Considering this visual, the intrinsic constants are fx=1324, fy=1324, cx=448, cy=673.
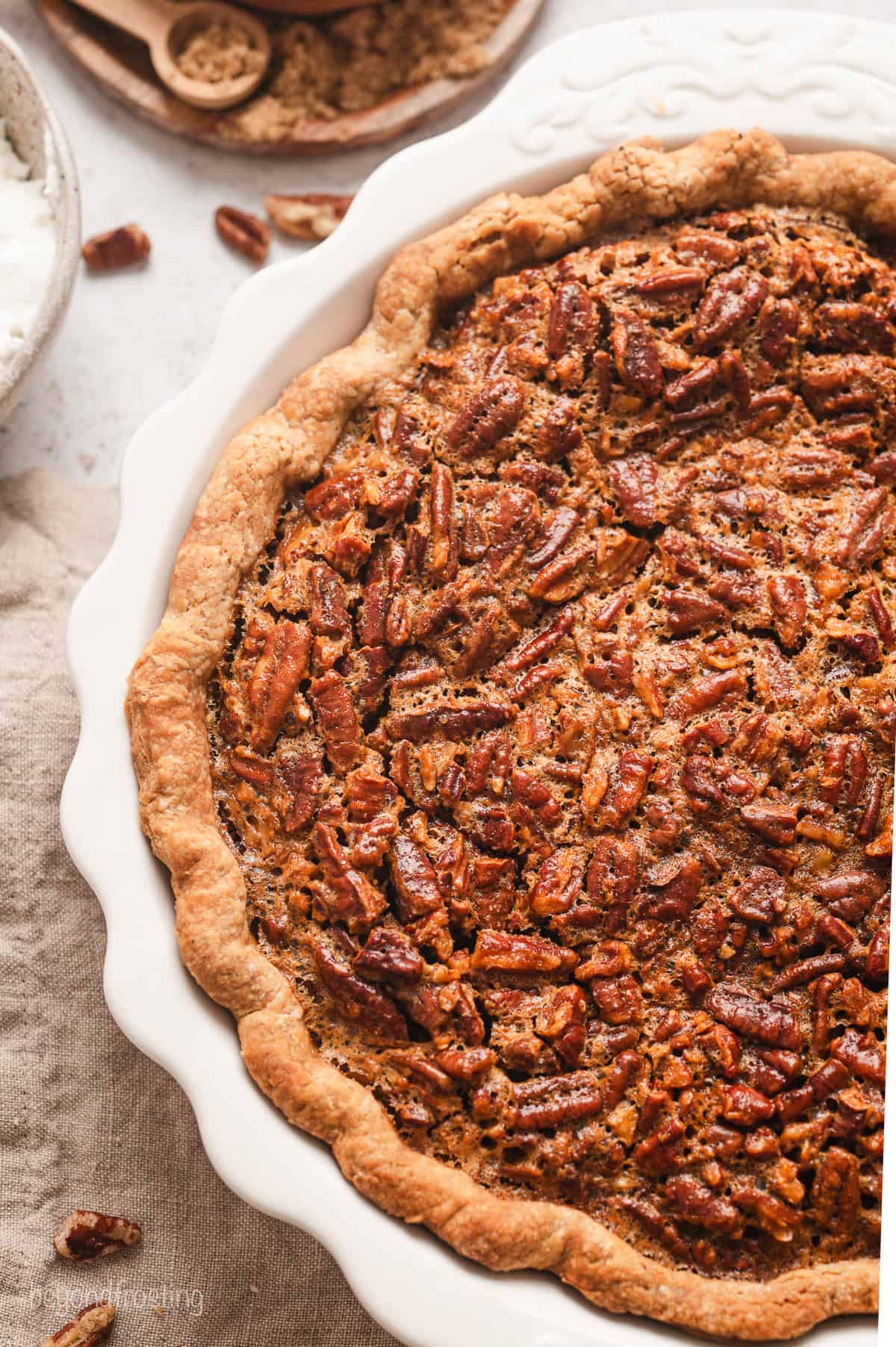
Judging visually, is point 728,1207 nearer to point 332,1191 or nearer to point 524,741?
point 332,1191

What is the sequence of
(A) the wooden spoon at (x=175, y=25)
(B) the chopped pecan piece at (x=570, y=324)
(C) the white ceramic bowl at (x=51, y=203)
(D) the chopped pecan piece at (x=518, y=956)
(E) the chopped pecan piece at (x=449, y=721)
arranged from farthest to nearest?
(A) the wooden spoon at (x=175, y=25)
(C) the white ceramic bowl at (x=51, y=203)
(B) the chopped pecan piece at (x=570, y=324)
(E) the chopped pecan piece at (x=449, y=721)
(D) the chopped pecan piece at (x=518, y=956)

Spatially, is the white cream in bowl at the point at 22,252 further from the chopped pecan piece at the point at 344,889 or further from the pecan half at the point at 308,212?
the chopped pecan piece at the point at 344,889

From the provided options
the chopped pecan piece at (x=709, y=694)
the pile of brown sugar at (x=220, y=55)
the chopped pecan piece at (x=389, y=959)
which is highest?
the pile of brown sugar at (x=220, y=55)

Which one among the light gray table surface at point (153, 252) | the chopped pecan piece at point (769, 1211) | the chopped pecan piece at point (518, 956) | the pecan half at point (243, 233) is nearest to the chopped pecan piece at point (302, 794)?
the chopped pecan piece at point (518, 956)

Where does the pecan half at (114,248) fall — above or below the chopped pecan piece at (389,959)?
above

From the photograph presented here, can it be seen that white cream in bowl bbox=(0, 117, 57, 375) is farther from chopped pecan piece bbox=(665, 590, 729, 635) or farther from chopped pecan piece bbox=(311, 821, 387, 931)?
chopped pecan piece bbox=(665, 590, 729, 635)

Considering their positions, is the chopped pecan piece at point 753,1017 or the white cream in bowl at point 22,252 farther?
the white cream in bowl at point 22,252

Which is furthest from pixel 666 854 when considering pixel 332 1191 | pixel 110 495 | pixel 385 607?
pixel 110 495
